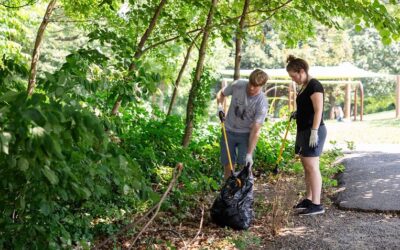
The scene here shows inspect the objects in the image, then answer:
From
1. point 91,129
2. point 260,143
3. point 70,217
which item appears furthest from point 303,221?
point 91,129

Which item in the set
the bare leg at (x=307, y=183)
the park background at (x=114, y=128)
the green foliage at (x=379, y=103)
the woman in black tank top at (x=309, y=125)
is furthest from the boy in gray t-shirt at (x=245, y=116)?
the green foliage at (x=379, y=103)

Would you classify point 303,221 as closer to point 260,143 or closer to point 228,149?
point 228,149

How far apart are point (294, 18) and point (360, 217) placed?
3.75 metres

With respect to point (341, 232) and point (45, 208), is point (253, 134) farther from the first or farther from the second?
point (45, 208)

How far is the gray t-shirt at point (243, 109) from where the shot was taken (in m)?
5.37

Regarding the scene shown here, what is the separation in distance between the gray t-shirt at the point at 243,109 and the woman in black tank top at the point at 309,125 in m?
0.41

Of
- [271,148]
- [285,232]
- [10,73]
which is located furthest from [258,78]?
[271,148]

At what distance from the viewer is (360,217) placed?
5660 mm

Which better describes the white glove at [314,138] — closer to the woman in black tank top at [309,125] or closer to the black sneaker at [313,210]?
the woman in black tank top at [309,125]

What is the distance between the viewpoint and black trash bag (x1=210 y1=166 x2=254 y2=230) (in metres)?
4.92

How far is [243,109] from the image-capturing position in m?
5.46

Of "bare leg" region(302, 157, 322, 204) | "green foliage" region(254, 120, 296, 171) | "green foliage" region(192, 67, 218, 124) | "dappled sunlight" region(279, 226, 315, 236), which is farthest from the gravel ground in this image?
"green foliage" region(254, 120, 296, 171)

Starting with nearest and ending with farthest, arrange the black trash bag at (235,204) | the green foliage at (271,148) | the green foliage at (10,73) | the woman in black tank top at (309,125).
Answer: the green foliage at (10,73)
the black trash bag at (235,204)
the woman in black tank top at (309,125)
the green foliage at (271,148)

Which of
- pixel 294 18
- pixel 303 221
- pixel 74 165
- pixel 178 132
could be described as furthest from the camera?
pixel 294 18
